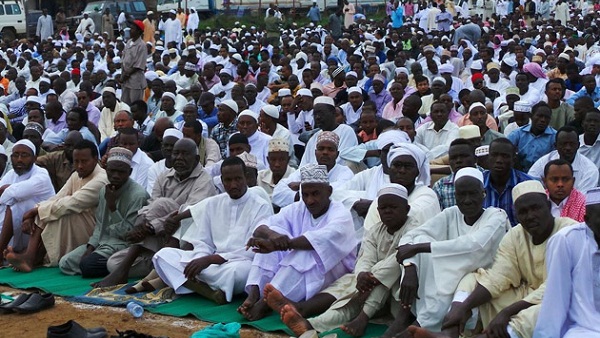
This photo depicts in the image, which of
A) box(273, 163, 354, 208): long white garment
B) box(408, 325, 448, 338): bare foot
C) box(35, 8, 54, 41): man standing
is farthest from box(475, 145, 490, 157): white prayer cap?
box(35, 8, 54, 41): man standing

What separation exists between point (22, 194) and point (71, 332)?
274cm

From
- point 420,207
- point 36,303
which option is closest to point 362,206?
point 420,207

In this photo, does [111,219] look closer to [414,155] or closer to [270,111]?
[414,155]

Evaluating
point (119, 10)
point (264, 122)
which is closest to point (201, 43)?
point (119, 10)

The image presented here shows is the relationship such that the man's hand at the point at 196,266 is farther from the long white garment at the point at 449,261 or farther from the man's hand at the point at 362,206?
the long white garment at the point at 449,261

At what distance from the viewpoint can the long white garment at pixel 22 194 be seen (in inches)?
311

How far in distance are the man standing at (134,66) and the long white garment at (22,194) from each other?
5046mm

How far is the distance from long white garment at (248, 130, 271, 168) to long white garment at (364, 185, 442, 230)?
269 centimetres

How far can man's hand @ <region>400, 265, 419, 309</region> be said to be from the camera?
5402mm

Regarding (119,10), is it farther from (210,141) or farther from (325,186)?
(325,186)

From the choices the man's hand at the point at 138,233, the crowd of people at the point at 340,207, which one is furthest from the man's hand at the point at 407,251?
the man's hand at the point at 138,233

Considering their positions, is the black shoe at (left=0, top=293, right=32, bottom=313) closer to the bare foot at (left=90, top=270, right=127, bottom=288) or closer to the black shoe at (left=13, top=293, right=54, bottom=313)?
the black shoe at (left=13, top=293, right=54, bottom=313)

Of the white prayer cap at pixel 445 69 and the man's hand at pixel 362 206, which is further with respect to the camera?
the white prayer cap at pixel 445 69

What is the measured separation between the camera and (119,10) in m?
31.0
